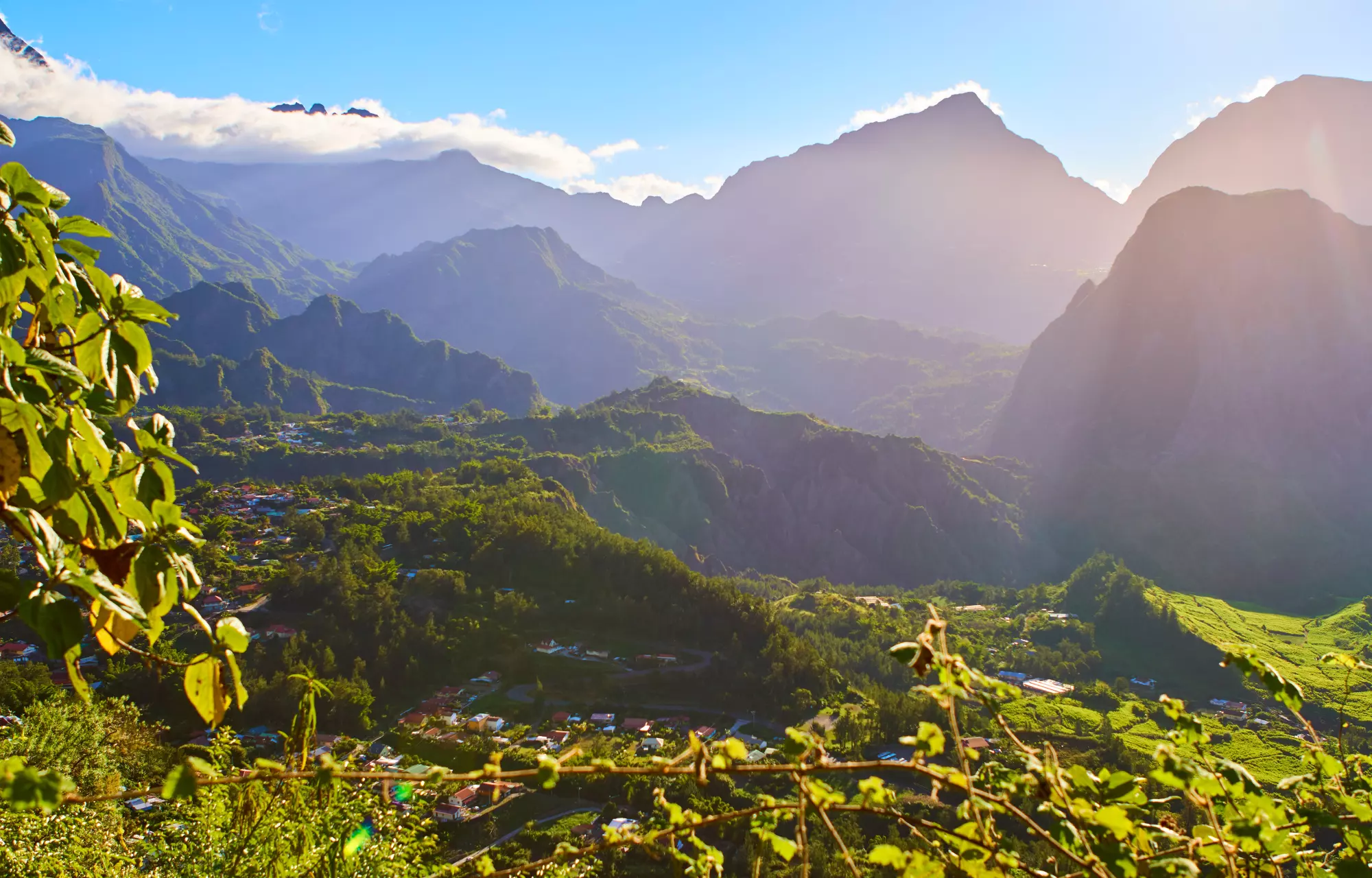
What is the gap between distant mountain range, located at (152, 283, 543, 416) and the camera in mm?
130000

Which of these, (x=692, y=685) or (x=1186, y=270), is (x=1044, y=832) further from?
(x=1186, y=270)

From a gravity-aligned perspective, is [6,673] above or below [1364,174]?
below

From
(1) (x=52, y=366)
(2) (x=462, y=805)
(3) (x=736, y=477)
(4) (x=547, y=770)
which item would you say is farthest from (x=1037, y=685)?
(1) (x=52, y=366)

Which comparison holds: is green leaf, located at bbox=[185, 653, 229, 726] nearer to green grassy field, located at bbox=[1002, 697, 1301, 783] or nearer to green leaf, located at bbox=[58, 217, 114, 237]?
green leaf, located at bbox=[58, 217, 114, 237]

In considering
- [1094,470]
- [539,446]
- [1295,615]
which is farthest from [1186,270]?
[539,446]

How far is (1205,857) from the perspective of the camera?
2.03 metres

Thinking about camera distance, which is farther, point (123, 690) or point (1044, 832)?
point (123, 690)

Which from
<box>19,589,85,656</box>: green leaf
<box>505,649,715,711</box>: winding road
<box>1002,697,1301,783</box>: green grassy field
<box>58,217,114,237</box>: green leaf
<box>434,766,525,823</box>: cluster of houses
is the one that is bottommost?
<box>1002,697,1301,783</box>: green grassy field

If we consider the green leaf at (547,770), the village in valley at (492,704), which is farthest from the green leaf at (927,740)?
the village in valley at (492,704)

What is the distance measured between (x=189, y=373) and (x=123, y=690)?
108120 mm

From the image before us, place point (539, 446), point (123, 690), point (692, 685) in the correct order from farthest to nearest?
1. point (539, 446)
2. point (692, 685)
3. point (123, 690)

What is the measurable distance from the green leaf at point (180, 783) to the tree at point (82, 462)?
25 centimetres

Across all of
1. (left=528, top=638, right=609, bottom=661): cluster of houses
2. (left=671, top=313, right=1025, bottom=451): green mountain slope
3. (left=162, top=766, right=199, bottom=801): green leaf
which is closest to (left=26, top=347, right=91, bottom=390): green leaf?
(left=162, top=766, right=199, bottom=801): green leaf

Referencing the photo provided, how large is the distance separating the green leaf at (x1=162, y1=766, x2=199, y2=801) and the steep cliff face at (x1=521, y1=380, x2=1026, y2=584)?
76939 millimetres
